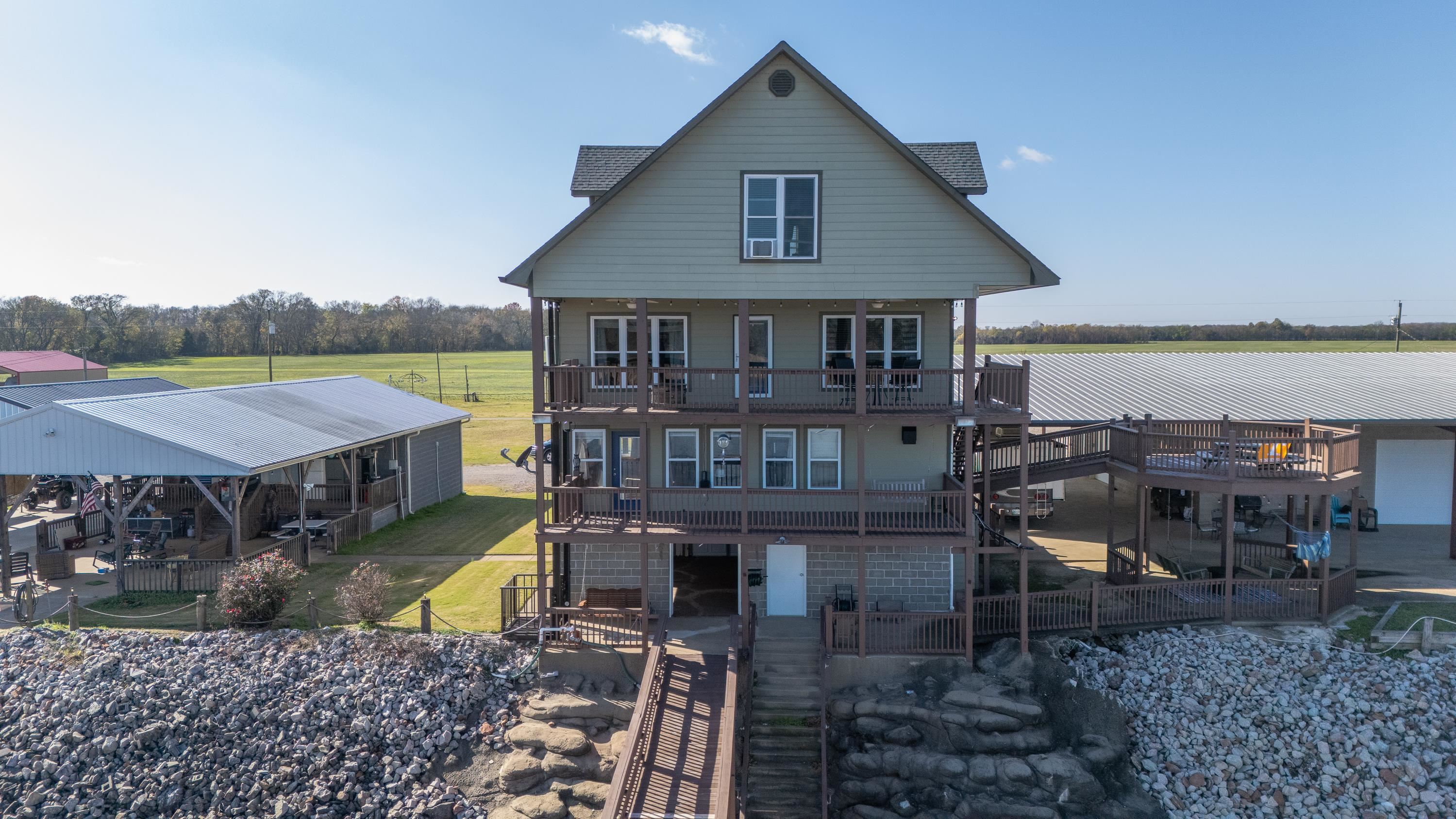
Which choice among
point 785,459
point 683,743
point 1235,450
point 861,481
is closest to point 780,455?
point 785,459

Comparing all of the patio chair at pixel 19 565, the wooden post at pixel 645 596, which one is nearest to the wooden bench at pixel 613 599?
the wooden post at pixel 645 596

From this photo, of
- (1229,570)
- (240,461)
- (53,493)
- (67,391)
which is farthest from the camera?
(67,391)

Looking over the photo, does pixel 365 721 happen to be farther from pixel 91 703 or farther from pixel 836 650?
pixel 836 650

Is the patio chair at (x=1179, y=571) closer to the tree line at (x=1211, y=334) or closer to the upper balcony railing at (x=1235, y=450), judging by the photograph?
the upper balcony railing at (x=1235, y=450)

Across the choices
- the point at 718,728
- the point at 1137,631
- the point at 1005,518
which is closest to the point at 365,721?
the point at 718,728

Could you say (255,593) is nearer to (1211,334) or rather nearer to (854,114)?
(854,114)

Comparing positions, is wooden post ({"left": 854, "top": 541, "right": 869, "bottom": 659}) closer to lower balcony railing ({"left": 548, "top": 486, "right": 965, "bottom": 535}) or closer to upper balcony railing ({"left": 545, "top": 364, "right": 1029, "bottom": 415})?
lower balcony railing ({"left": 548, "top": 486, "right": 965, "bottom": 535})
